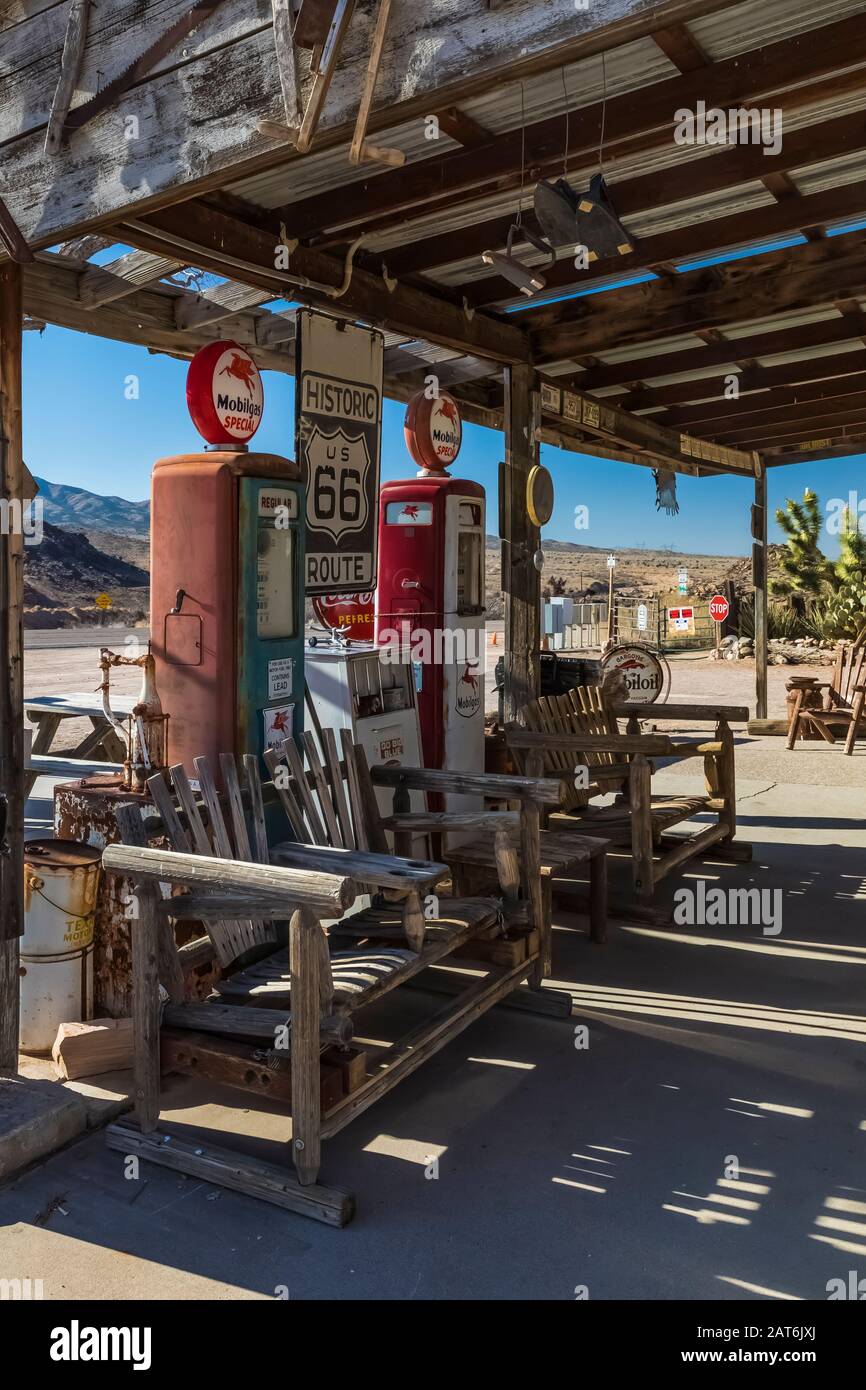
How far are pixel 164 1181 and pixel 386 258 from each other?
4.29 m

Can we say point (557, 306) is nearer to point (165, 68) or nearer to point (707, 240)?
point (707, 240)

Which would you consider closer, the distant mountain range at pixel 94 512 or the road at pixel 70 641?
the road at pixel 70 641

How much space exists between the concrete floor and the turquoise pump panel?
1.29 m

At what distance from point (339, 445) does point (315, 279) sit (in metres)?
0.77

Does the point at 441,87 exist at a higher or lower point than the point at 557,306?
lower

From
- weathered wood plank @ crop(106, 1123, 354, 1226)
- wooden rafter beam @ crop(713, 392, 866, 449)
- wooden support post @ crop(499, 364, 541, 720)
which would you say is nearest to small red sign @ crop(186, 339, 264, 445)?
wooden support post @ crop(499, 364, 541, 720)

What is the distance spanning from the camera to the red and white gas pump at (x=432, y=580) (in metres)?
6.23

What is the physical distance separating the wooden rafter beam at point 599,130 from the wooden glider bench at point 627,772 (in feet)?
8.42

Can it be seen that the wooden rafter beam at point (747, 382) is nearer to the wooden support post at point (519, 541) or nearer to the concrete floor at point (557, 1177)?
the wooden support post at point (519, 541)

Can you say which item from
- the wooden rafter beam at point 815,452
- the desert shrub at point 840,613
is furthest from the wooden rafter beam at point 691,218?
the desert shrub at point 840,613

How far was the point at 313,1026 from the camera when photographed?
9.30ft

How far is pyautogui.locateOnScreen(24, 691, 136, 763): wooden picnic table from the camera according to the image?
6.93 metres

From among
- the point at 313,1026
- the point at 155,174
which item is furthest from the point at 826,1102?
the point at 155,174
